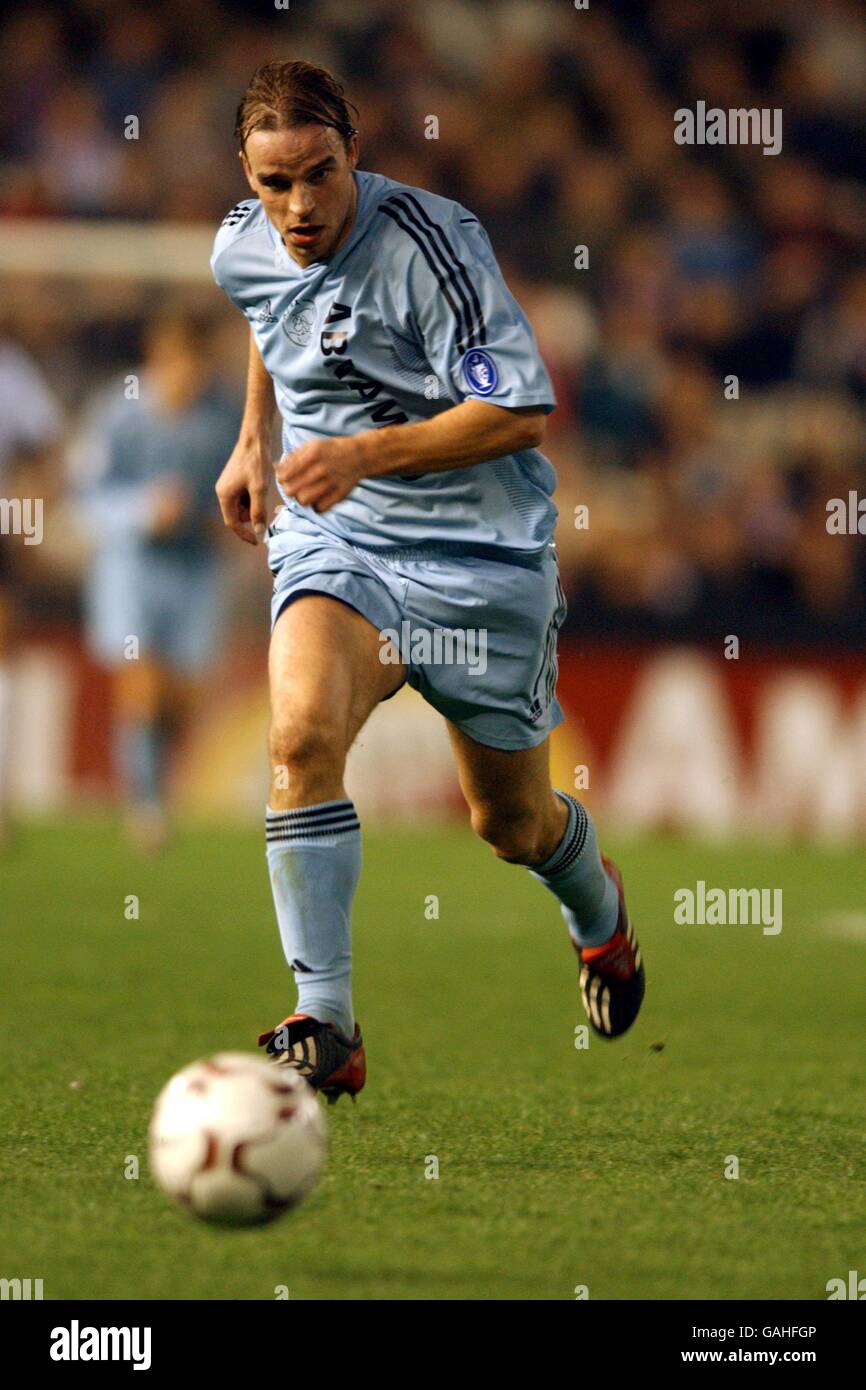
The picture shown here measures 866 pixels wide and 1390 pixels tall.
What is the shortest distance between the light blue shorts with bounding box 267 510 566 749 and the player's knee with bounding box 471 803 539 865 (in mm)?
211

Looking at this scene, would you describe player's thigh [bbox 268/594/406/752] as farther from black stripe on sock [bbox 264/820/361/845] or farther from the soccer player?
black stripe on sock [bbox 264/820/361/845]

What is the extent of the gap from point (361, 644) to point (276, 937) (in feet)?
11.9

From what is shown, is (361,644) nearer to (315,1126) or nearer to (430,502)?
(430,502)

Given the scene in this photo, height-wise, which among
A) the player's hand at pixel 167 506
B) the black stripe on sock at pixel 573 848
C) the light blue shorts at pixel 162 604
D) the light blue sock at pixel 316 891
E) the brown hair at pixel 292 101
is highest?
the player's hand at pixel 167 506

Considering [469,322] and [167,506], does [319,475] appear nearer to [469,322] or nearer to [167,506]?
[469,322]

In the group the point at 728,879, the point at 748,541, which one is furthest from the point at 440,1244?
the point at 748,541

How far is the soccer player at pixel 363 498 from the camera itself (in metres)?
4.29

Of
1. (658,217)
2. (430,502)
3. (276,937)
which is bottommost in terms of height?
(276,937)

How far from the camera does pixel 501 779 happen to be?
193 inches

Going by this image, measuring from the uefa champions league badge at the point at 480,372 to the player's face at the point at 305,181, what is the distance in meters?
0.40

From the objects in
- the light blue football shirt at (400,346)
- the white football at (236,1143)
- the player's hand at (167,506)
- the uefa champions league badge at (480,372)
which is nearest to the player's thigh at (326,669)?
the light blue football shirt at (400,346)

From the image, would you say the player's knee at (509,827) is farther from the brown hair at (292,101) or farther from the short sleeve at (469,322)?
the brown hair at (292,101)

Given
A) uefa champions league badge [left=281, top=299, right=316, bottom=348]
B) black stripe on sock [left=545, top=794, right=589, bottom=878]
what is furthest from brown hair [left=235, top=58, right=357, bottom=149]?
black stripe on sock [left=545, top=794, right=589, bottom=878]

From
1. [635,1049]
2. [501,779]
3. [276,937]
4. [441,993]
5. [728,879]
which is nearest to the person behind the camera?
[501,779]
